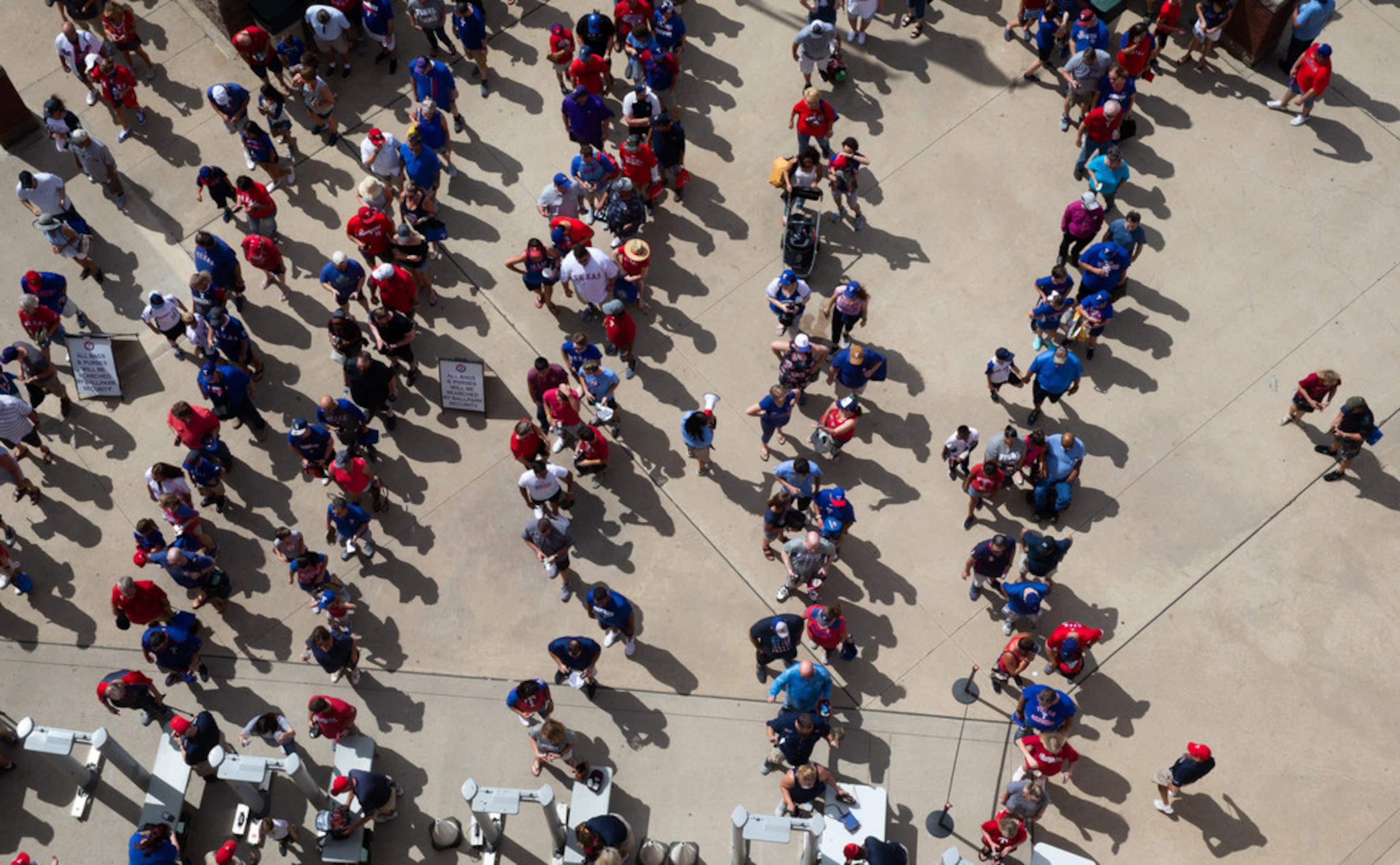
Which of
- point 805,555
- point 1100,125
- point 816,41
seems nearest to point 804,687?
point 805,555

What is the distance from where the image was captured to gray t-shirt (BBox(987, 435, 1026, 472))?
46.2 feet

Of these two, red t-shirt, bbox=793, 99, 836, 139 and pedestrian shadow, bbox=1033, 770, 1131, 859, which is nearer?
pedestrian shadow, bbox=1033, 770, 1131, 859

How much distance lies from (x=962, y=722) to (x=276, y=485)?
8549 millimetres

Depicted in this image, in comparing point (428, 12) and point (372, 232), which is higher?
Result: point (428, 12)

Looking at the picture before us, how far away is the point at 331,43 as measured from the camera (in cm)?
1797

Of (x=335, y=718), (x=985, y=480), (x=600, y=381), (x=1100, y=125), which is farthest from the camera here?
(x=1100, y=125)

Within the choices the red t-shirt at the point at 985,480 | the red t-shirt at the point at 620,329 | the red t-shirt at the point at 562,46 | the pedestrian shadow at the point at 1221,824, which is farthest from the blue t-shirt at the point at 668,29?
the pedestrian shadow at the point at 1221,824

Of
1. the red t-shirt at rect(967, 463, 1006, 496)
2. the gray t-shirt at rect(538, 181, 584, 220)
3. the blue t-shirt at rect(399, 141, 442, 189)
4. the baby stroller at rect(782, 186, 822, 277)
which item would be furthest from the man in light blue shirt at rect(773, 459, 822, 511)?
the blue t-shirt at rect(399, 141, 442, 189)

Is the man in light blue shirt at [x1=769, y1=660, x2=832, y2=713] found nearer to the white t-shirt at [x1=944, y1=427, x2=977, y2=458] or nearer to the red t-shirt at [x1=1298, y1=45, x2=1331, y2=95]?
the white t-shirt at [x1=944, y1=427, x2=977, y2=458]

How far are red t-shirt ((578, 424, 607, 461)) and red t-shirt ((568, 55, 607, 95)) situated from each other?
519cm

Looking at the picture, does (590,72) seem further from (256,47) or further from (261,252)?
(261,252)

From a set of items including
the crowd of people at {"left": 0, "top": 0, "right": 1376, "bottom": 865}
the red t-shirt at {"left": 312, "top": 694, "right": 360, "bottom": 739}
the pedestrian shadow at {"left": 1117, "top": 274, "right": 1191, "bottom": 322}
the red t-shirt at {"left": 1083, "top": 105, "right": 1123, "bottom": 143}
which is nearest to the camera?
the red t-shirt at {"left": 312, "top": 694, "right": 360, "bottom": 739}

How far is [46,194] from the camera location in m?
16.2

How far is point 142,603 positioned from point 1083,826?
1022cm
